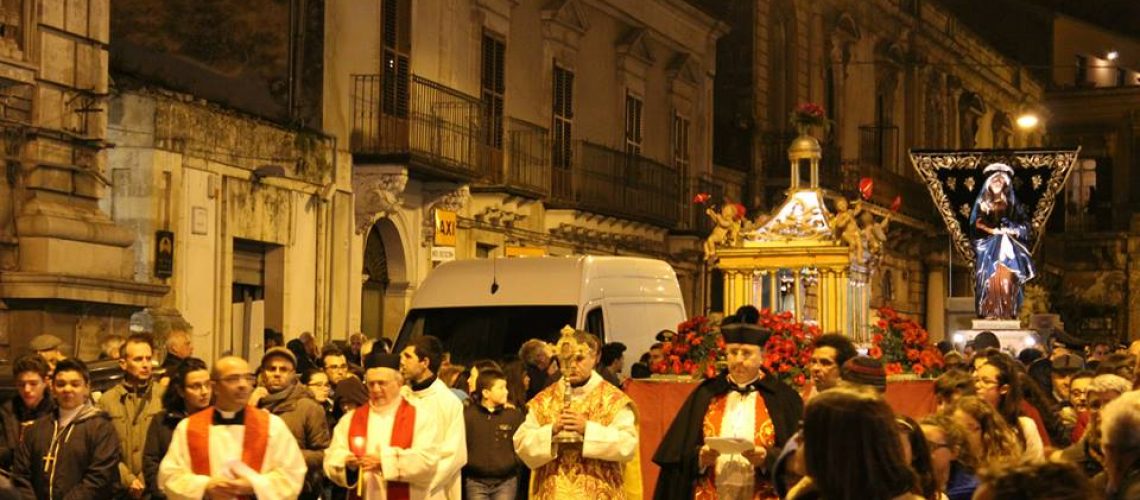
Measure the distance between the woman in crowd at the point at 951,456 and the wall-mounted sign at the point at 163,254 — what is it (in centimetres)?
1412

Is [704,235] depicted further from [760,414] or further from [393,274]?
[760,414]

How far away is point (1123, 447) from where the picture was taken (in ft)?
25.2

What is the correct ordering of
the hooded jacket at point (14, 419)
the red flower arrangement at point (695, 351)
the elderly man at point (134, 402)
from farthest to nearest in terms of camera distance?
the red flower arrangement at point (695, 351) → the elderly man at point (134, 402) → the hooded jacket at point (14, 419)

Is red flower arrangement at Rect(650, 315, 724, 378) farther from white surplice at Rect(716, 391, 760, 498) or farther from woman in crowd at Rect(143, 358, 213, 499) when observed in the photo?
woman in crowd at Rect(143, 358, 213, 499)

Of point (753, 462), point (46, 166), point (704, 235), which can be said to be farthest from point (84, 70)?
point (704, 235)

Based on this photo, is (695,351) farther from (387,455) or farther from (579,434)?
(387,455)

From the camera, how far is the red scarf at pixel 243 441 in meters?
9.94

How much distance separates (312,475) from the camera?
43.1 ft

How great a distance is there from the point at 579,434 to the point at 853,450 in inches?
239

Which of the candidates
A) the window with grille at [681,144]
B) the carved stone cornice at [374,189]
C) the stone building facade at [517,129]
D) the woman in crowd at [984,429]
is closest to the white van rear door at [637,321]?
the carved stone cornice at [374,189]

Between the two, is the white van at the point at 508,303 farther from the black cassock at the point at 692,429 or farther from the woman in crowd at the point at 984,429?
the woman in crowd at the point at 984,429

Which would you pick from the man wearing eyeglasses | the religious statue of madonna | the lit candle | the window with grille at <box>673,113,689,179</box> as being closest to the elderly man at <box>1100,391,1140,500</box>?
the man wearing eyeglasses

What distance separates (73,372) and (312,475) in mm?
1890

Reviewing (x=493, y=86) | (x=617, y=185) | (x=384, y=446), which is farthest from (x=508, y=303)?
(x=617, y=185)
